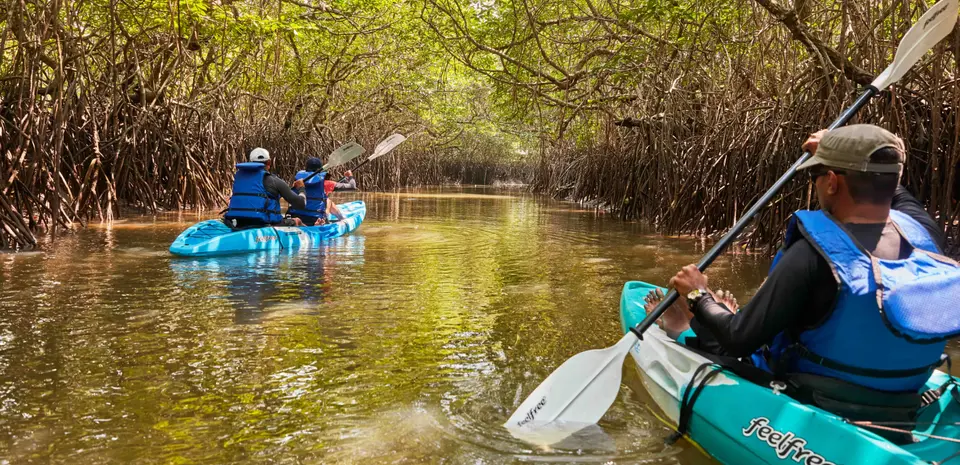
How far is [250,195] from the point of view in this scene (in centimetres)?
749

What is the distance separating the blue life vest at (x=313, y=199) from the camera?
8789 mm

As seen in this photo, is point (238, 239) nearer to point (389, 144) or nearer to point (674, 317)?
point (389, 144)

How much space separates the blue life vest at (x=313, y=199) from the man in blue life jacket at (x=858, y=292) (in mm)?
7152

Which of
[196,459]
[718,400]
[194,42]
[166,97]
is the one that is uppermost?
[194,42]

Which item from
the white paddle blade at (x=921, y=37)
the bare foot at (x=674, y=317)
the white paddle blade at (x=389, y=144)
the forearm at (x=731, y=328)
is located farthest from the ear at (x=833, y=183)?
the white paddle blade at (x=389, y=144)

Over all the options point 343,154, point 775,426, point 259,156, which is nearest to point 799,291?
point 775,426

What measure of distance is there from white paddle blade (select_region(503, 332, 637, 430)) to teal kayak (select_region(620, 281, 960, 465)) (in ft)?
0.60

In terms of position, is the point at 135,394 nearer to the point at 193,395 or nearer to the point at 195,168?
the point at 193,395

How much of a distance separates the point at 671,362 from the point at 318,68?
1776 centimetres

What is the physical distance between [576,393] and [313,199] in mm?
6721

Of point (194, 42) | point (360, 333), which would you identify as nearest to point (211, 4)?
point (194, 42)

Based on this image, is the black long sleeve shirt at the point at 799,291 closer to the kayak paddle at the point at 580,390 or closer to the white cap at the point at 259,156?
the kayak paddle at the point at 580,390

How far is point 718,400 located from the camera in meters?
2.41

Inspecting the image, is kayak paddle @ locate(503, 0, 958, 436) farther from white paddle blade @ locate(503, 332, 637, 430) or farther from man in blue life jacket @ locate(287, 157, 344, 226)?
man in blue life jacket @ locate(287, 157, 344, 226)
